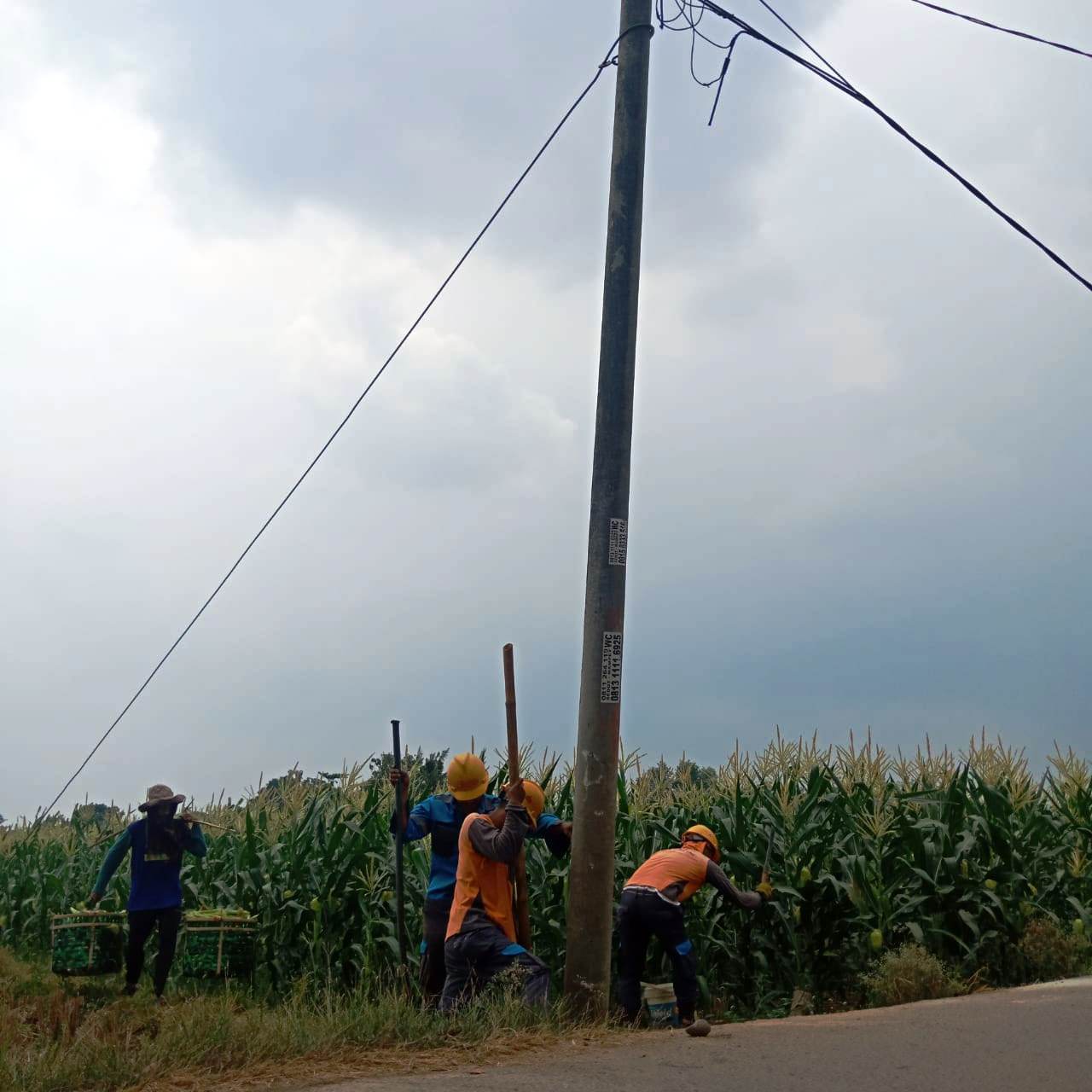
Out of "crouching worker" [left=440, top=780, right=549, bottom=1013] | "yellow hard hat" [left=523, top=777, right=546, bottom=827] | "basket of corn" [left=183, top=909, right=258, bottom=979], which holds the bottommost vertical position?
"basket of corn" [left=183, top=909, right=258, bottom=979]

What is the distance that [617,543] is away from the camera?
803 centimetres

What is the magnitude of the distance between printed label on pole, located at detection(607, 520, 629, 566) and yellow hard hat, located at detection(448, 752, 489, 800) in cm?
163

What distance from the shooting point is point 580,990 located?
749 centimetres

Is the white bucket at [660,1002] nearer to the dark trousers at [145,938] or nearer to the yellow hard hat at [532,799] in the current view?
the yellow hard hat at [532,799]

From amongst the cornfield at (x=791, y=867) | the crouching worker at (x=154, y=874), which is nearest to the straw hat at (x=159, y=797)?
the crouching worker at (x=154, y=874)

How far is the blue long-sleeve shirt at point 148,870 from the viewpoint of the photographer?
404 inches

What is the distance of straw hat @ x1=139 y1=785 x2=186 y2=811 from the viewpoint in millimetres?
10320

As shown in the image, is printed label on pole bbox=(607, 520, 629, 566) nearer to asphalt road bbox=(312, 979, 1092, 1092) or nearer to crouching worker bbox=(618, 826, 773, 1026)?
crouching worker bbox=(618, 826, 773, 1026)

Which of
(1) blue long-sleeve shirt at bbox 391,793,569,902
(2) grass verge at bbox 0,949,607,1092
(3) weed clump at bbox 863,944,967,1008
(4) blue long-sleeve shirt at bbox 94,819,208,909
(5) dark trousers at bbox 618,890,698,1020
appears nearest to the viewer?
(2) grass verge at bbox 0,949,607,1092

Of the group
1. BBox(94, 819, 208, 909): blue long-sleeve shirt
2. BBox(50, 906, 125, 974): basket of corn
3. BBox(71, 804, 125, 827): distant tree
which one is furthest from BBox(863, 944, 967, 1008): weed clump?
BBox(71, 804, 125, 827): distant tree

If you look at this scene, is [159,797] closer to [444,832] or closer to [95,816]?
[444,832]

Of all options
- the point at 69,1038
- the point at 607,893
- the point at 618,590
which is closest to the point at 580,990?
the point at 607,893

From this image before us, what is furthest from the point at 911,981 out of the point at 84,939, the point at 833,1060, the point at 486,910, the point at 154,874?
the point at 84,939

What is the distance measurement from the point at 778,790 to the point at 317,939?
14.4 feet
